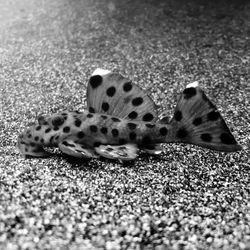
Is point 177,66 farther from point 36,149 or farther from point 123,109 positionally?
point 36,149

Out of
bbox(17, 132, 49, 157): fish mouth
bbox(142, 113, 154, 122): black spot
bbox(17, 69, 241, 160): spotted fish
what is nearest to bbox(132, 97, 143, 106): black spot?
bbox(17, 69, 241, 160): spotted fish

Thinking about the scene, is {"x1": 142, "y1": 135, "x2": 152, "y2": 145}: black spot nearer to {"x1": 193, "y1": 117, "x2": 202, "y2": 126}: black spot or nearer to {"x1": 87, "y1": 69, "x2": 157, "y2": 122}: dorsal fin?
{"x1": 87, "y1": 69, "x2": 157, "y2": 122}: dorsal fin

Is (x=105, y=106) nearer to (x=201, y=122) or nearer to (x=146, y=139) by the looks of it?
(x=146, y=139)

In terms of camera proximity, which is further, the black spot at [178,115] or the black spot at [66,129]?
the black spot at [66,129]

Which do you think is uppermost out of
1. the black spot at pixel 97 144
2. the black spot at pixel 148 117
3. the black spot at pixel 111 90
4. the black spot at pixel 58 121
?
the black spot at pixel 111 90

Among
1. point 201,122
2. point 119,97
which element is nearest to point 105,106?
point 119,97

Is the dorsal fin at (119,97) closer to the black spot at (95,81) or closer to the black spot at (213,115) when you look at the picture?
the black spot at (95,81)

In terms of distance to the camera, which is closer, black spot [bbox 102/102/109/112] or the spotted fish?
the spotted fish

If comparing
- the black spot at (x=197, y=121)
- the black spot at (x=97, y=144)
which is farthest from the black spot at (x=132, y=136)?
the black spot at (x=197, y=121)

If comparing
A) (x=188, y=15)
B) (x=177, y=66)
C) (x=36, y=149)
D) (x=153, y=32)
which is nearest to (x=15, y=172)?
(x=36, y=149)
